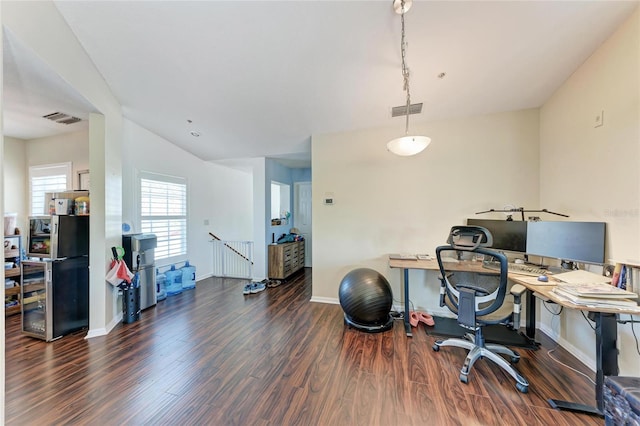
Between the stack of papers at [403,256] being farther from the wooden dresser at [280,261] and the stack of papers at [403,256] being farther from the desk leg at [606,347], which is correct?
the wooden dresser at [280,261]

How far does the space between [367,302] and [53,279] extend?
3644mm

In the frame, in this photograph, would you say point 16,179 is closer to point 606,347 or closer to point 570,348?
point 606,347

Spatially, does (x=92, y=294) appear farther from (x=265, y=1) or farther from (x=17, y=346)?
(x=265, y=1)

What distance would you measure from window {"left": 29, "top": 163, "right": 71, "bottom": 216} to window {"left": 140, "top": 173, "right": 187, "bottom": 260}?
1149 millimetres

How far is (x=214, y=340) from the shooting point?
2645 mm

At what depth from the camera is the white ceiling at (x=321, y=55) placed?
185cm

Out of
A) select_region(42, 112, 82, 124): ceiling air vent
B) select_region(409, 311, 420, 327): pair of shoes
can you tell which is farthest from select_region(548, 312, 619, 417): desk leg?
select_region(42, 112, 82, 124): ceiling air vent

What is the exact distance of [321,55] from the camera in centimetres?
229

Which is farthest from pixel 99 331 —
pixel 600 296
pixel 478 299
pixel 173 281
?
pixel 600 296

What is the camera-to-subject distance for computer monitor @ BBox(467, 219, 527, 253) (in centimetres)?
270

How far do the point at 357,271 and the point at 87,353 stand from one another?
121 inches

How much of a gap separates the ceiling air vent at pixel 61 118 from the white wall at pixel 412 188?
11.0 ft

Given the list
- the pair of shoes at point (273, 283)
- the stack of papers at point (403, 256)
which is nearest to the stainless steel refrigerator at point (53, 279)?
the pair of shoes at point (273, 283)

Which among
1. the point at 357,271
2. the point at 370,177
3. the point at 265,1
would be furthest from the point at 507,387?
the point at 265,1
